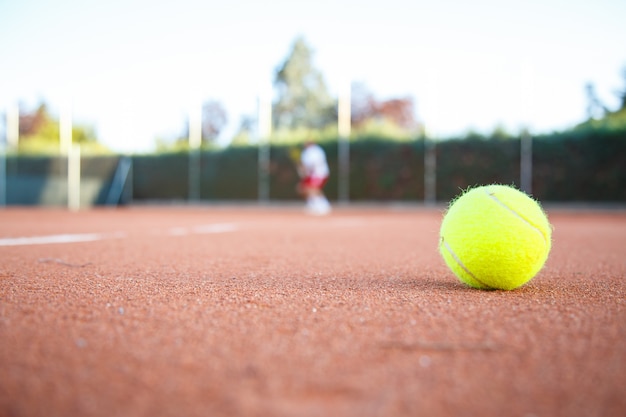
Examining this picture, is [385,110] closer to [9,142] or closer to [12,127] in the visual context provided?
[12,127]

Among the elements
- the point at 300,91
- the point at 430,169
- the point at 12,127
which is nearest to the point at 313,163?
the point at 430,169

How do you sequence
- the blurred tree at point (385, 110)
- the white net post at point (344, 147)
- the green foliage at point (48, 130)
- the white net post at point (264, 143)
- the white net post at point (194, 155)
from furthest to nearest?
the blurred tree at point (385, 110), the green foliage at point (48, 130), the white net post at point (194, 155), the white net post at point (264, 143), the white net post at point (344, 147)

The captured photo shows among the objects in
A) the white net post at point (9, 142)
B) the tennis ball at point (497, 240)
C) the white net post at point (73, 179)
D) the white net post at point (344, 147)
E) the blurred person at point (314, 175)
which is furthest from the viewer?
the white net post at point (9, 142)

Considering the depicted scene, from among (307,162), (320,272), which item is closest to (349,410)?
(320,272)

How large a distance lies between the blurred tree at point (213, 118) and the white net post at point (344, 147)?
11832mm

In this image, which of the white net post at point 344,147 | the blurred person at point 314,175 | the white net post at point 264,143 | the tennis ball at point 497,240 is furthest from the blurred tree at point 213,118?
the tennis ball at point 497,240

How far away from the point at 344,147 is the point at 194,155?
486 centimetres

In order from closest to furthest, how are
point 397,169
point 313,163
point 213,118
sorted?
point 313,163 → point 397,169 → point 213,118

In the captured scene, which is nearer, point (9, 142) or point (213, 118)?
point (9, 142)

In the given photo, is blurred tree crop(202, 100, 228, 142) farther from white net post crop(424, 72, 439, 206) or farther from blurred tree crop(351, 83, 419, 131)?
white net post crop(424, 72, 439, 206)

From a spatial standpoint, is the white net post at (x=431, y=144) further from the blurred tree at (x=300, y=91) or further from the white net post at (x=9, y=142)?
the white net post at (x=9, y=142)

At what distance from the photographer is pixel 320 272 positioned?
9.45 feet

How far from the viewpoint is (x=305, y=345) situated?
139 cm

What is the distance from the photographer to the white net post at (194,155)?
53.9ft
